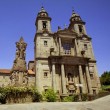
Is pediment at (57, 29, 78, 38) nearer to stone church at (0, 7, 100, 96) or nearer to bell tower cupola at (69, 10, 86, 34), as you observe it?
stone church at (0, 7, 100, 96)

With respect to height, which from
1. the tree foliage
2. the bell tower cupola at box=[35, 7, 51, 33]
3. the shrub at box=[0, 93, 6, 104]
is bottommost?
the shrub at box=[0, 93, 6, 104]

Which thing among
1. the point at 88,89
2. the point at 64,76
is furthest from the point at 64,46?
the point at 88,89

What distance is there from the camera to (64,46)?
3947 cm

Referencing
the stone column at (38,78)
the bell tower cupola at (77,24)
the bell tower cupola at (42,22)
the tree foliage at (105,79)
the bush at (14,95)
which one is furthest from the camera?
the tree foliage at (105,79)

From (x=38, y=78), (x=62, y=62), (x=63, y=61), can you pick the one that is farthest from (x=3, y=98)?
(x=63, y=61)

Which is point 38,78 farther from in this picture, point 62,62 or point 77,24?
point 77,24

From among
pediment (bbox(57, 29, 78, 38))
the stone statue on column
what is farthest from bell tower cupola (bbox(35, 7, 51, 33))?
the stone statue on column

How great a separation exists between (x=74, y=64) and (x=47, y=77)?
6.31 meters

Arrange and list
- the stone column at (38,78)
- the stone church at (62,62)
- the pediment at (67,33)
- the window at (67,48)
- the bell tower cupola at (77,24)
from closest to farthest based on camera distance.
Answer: the stone column at (38,78)
the stone church at (62,62)
the pediment at (67,33)
the window at (67,48)
the bell tower cupola at (77,24)

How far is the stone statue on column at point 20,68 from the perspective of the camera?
2031 cm

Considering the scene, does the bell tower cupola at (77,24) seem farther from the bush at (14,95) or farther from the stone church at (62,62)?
the bush at (14,95)

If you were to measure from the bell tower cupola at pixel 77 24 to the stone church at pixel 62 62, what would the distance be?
47 cm

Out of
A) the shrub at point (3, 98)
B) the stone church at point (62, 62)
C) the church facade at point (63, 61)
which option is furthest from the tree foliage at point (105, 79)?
the shrub at point (3, 98)

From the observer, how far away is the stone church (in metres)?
33.9
